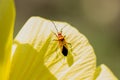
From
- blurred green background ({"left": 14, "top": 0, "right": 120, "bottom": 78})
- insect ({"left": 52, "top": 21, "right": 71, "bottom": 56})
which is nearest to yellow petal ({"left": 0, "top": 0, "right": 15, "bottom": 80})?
insect ({"left": 52, "top": 21, "right": 71, "bottom": 56})

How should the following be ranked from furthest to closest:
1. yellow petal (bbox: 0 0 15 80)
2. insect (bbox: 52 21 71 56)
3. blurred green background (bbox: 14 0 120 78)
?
blurred green background (bbox: 14 0 120 78), insect (bbox: 52 21 71 56), yellow petal (bbox: 0 0 15 80)

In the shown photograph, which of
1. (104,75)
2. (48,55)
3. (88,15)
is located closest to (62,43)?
(48,55)

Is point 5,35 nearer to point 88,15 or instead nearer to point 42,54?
point 42,54

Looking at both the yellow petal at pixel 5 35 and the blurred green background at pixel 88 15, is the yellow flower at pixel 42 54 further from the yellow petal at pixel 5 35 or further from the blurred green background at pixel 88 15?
the blurred green background at pixel 88 15

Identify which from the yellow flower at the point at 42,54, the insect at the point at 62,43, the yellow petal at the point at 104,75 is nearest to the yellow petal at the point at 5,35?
the yellow flower at the point at 42,54

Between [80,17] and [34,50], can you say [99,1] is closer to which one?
[80,17]

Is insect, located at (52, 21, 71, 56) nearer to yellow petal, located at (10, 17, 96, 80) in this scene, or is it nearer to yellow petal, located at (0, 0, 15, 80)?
yellow petal, located at (10, 17, 96, 80)
